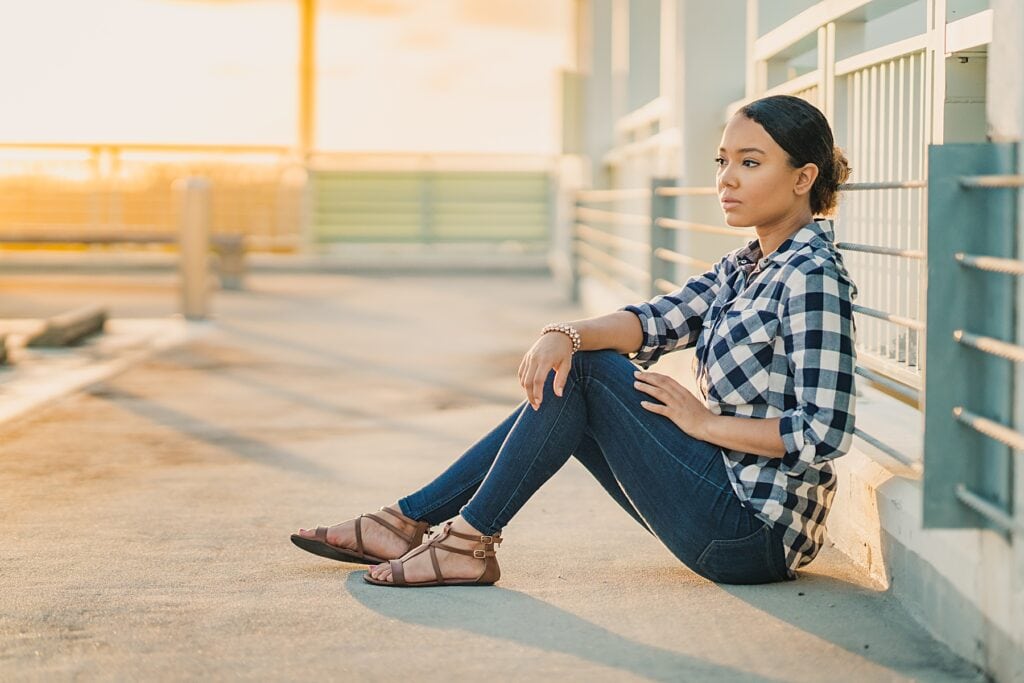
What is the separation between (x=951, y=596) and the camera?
251 cm

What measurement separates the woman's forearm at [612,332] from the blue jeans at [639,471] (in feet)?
0.16

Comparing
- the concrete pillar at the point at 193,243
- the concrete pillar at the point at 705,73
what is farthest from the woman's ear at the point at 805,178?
the concrete pillar at the point at 193,243

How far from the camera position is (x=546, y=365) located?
2852mm

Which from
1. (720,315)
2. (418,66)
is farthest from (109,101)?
(720,315)

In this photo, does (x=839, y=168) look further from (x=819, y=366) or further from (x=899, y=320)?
(x=819, y=366)

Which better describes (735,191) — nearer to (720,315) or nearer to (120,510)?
(720,315)

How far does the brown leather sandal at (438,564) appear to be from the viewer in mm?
2939

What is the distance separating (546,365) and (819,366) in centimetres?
52

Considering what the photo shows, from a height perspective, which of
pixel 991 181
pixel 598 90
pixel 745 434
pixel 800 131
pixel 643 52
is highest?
pixel 643 52

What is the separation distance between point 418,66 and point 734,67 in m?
13.6

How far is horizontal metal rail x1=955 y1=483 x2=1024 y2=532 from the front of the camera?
7.23 ft

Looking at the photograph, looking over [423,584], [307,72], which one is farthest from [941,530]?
[307,72]

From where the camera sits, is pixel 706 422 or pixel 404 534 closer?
pixel 706 422

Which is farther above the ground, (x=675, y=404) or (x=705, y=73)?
(x=705, y=73)
